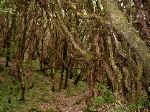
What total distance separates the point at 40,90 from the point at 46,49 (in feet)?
18.2

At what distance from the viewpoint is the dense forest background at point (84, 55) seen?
7.53m

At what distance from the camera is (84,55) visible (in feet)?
30.8

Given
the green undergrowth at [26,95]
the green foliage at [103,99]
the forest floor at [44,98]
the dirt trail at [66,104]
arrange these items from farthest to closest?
the green undergrowth at [26,95] → the dirt trail at [66,104] → the forest floor at [44,98] → the green foliage at [103,99]

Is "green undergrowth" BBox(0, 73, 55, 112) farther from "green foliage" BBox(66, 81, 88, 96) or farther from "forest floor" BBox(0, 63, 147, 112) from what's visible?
"green foliage" BBox(66, 81, 88, 96)

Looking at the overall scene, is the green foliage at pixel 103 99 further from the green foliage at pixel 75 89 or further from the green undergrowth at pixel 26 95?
the green foliage at pixel 75 89

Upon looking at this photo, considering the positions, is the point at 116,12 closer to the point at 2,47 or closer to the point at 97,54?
the point at 97,54

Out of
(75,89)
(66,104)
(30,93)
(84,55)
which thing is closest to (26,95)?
(30,93)

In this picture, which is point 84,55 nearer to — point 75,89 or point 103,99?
point 103,99

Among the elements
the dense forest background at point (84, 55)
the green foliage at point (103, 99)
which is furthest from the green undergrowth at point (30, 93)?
the green foliage at point (103, 99)

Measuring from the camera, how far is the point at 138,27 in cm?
936

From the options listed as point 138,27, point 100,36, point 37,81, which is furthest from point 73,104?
point 138,27

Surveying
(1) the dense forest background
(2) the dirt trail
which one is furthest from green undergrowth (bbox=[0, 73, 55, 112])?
(2) the dirt trail

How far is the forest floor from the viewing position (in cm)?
1719

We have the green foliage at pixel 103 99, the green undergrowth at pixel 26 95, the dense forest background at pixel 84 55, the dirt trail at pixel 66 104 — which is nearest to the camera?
the dense forest background at pixel 84 55
